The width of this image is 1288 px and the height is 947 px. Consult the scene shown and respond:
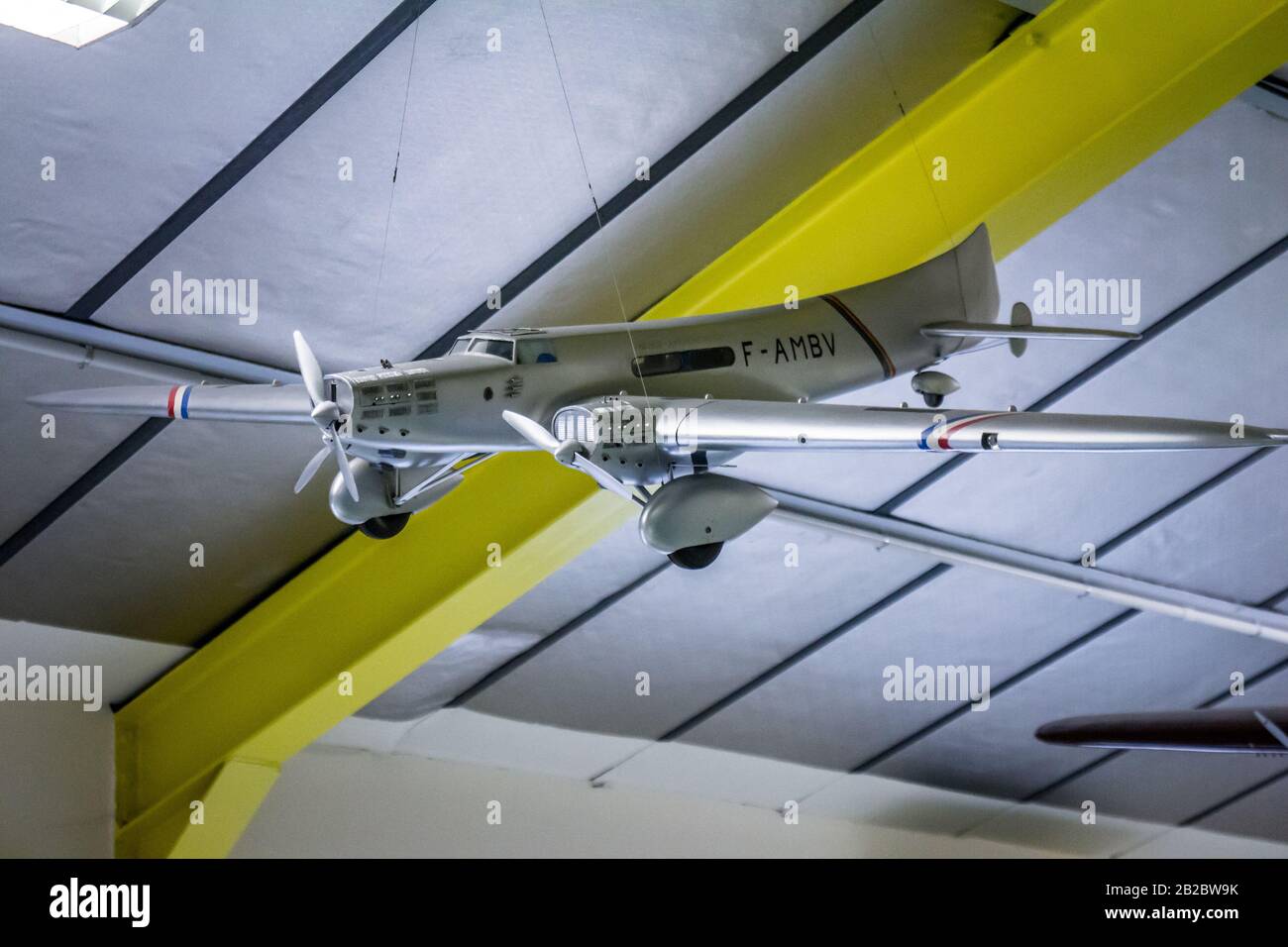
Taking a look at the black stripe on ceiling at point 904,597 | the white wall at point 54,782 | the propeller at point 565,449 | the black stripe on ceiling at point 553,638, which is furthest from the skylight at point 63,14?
the black stripe on ceiling at point 904,597

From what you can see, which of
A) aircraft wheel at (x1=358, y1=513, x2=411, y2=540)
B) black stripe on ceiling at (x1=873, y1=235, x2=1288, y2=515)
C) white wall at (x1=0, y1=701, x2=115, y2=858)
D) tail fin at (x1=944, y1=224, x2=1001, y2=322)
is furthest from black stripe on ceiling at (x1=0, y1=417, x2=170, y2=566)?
black stripe on ceiling at (x1=873, y1=235, x2=1288, y2=515)

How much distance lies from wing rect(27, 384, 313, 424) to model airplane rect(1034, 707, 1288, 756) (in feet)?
33.6

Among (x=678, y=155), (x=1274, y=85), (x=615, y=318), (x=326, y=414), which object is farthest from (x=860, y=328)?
(x=1274, y=85)

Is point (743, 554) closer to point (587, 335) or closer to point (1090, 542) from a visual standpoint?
point (1090, 542)

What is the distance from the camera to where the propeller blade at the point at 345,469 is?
8578 millimetres

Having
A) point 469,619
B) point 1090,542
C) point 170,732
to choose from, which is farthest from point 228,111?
point 1090,542

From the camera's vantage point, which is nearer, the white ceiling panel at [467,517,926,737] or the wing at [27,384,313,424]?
the wing at [27,384,313,424]

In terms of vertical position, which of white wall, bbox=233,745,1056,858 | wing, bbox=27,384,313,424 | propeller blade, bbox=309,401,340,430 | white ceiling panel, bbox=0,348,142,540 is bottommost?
white wall, bbox=233,745,1056,858

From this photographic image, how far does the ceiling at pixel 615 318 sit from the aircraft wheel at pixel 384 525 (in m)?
3.03

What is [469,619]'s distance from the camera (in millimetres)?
14359

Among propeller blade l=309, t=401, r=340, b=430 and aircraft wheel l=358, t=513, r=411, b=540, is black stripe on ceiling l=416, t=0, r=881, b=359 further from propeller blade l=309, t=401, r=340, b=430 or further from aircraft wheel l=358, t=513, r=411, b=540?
propeller blade l=309, t=401, r=340, b=430

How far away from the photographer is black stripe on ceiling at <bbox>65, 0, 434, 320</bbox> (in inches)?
422

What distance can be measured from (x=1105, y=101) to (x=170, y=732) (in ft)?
35.8
